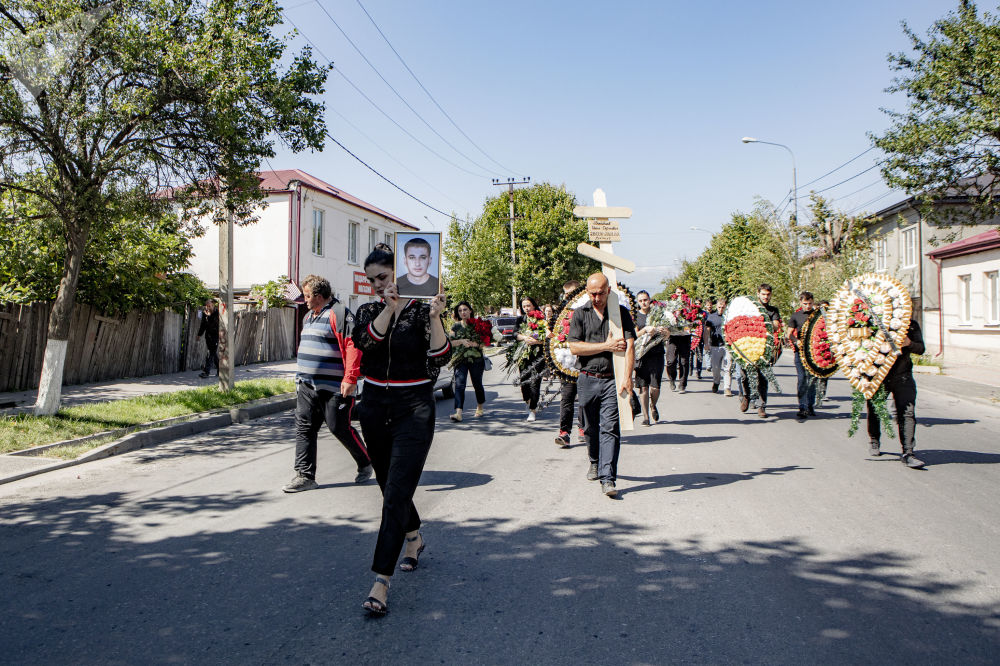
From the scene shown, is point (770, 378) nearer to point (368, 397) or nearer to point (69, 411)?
point (368, 397)

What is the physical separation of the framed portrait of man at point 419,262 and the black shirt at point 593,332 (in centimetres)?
1628

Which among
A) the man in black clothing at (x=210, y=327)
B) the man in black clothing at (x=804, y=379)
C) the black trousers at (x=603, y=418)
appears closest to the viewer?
the black trousers at (x=603, y=418)

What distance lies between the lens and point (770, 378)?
34.1 ft

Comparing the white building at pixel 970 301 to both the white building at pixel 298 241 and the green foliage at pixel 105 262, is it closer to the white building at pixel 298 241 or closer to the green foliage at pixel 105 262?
the white building at pixel 298 241

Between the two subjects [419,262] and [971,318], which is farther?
[419,262]

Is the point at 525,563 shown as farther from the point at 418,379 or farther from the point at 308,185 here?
the point at 308,185

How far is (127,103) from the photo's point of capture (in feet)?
28.6

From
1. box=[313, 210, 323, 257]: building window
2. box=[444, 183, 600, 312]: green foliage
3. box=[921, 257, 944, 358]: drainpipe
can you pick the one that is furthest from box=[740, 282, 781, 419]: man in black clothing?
box=[444, 183, 600, 312]: green foliage

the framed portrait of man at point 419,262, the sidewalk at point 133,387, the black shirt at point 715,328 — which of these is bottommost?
the sidewalk at point 133,387

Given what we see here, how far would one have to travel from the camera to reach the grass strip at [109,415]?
8172mm

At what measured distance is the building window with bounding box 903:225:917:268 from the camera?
91.3ft

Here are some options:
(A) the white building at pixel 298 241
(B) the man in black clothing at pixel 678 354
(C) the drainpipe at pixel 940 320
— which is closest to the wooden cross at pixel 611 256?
(B) the man in black clothing at pixel 678 354

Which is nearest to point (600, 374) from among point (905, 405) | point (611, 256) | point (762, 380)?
point (611, 256)

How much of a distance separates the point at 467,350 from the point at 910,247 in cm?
2475
